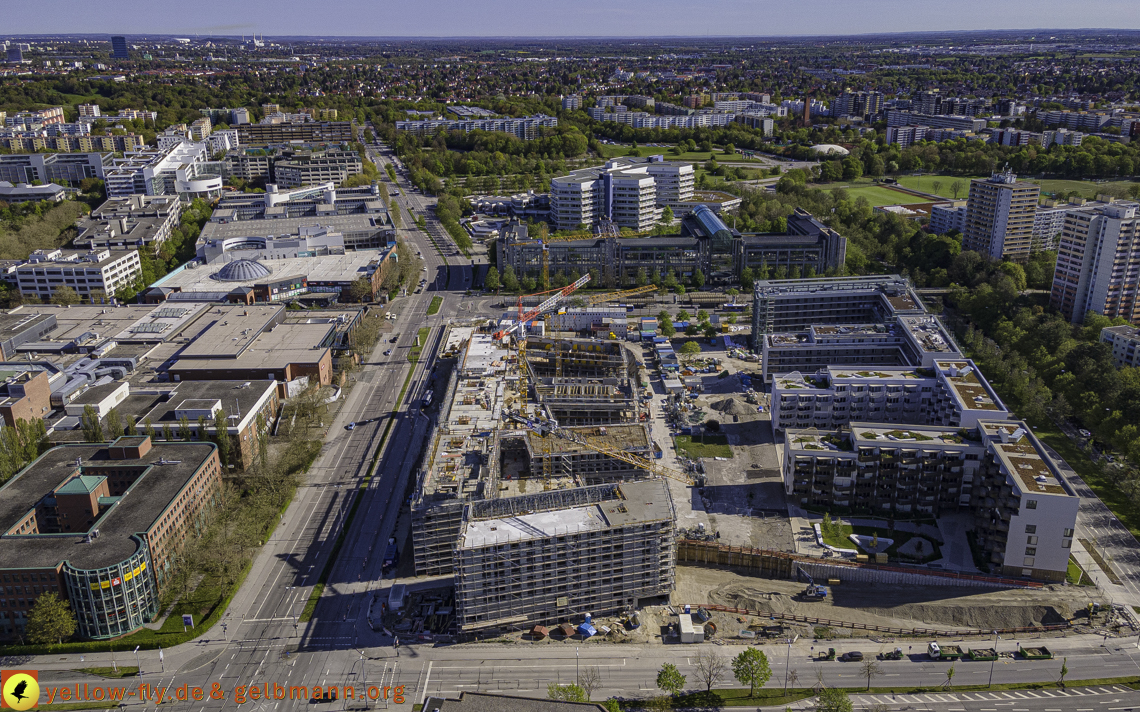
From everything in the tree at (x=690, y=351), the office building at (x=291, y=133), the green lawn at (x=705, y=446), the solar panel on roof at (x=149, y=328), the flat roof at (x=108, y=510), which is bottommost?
the green lawn at (x=705, y=446)

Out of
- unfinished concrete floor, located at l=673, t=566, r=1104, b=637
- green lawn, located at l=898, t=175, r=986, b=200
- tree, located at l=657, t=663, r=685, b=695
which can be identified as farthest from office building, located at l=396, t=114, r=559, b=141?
tree, located at l=657, t=663, r=685, b=695

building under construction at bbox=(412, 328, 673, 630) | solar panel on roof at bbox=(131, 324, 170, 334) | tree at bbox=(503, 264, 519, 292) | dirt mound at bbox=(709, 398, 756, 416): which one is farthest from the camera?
tree at bbox=(503, 264, 519, 292)

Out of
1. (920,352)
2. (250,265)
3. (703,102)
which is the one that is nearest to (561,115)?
(703,102)

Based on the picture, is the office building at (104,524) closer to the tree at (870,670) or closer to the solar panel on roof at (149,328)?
the solar panel on roof at (149,328)

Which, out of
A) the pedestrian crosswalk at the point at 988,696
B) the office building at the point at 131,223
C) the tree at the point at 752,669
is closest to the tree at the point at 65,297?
the office building at the point at 131,223

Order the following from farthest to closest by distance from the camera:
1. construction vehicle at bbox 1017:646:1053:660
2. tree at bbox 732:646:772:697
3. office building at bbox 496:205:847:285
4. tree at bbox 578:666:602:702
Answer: office building at bbox 496:205:847:285, construction vehicle at bbox 1017:646:1053:660, tree at bbox 578:666:602:702, tree at bbox 732:646:772:697

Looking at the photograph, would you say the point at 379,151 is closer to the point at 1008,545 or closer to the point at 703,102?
the point at 703,102

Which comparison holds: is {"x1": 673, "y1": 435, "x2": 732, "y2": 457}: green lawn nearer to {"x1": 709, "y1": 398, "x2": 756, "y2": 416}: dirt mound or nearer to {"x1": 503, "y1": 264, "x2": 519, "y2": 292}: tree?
{"x1": 709, "y1": 398, "x2": 756, "y2": 416}: dirt mound
